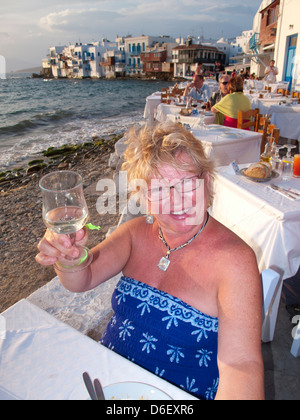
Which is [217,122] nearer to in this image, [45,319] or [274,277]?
[274,277]

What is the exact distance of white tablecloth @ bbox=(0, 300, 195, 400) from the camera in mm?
852

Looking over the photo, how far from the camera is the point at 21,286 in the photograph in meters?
3.07

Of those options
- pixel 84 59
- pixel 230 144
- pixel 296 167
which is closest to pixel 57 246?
pixel 296 167

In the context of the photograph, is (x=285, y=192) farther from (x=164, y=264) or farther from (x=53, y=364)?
(x=53, y=364)

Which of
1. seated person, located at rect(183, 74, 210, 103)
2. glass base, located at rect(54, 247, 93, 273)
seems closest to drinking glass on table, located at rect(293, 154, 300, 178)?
glass base, located at rect(54, 247, 93, 273)

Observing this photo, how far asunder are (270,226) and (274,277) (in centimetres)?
74

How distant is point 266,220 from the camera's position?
6.84ft

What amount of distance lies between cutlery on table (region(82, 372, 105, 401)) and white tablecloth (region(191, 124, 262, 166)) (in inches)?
134

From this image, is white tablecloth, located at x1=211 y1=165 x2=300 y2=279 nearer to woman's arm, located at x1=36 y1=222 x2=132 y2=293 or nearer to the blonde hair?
the blonde hair

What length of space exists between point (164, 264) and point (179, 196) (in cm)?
33

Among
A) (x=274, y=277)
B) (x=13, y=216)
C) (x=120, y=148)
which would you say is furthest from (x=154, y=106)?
(x=274, y=277)

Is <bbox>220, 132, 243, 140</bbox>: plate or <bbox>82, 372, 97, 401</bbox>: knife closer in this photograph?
<bbox>82, 372, 97, 401</bbox>: knife

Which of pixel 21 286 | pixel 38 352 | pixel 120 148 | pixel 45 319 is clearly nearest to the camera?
pixel 38 352

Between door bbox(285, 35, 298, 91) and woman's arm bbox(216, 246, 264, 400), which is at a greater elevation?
door bbox(285, 35, 298, 91)
